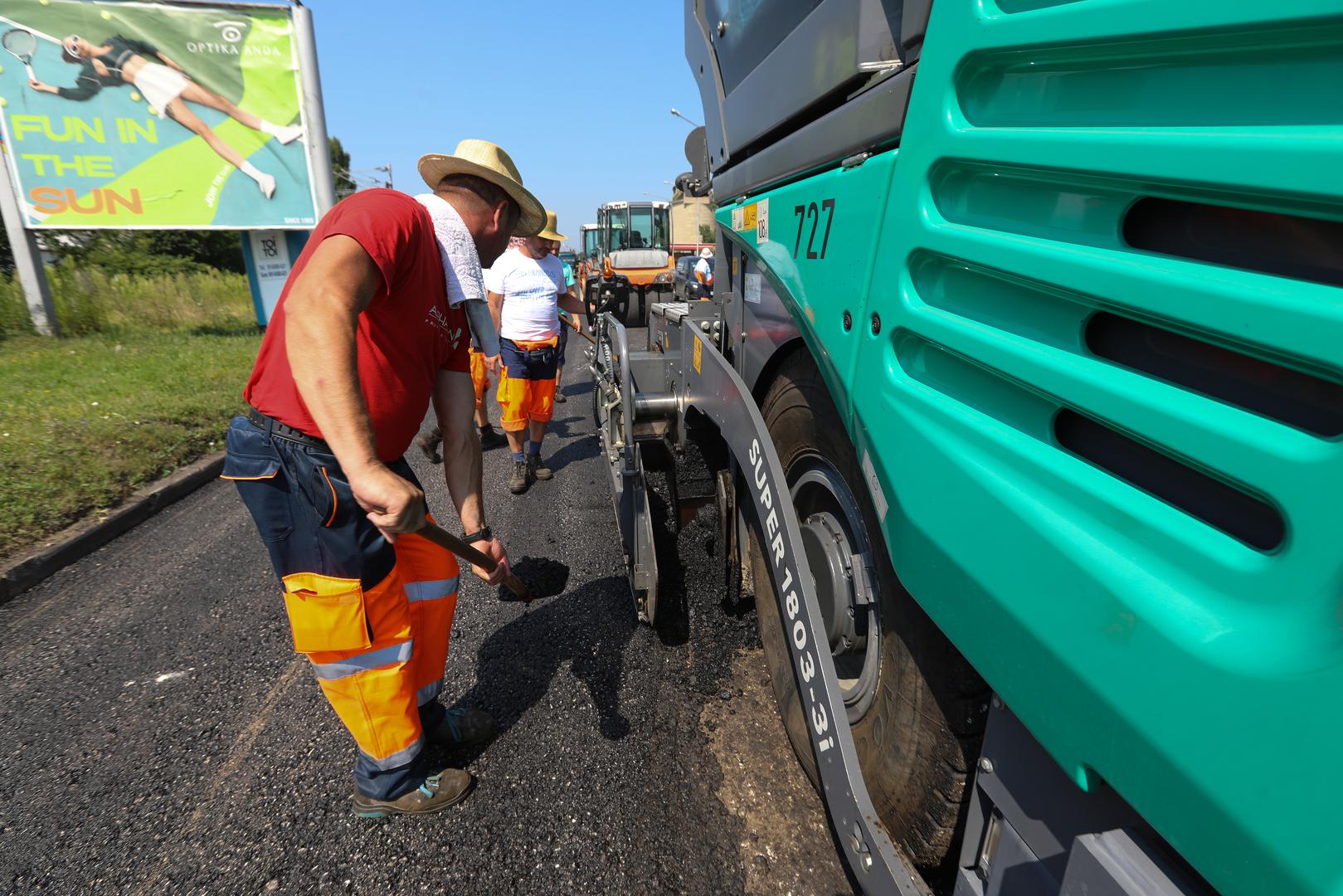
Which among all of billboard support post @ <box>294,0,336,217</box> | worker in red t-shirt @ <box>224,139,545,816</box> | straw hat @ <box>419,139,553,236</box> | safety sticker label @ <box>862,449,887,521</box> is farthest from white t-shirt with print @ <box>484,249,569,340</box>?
billboard support post @ <box>294,0,336,217</box>

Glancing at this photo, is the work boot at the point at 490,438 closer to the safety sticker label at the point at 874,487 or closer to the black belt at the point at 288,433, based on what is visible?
the black belt at the point at 288,433

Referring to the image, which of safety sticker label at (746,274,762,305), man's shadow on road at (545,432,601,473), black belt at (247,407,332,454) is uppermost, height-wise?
safety sticker label at (746,274,762,305)

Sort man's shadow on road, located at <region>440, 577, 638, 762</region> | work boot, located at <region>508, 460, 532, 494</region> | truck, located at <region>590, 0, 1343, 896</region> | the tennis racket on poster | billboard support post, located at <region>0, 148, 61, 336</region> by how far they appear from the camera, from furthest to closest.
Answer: billboard support post, located at <region>0, 148, 61, 336</region> → the tennis racket on poster → work boot, located at <region>508, 460, 532, 494</region> → man's shadow on road, located at <region>440, 577, 638, 762</region> → truck, located at <region>590, 0, 1343, 896</region>

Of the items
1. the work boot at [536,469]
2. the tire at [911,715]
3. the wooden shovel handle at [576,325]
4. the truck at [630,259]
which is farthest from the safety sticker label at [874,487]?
the truck at [630,259]

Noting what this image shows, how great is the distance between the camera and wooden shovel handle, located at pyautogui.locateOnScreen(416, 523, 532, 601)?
1733 millimetres

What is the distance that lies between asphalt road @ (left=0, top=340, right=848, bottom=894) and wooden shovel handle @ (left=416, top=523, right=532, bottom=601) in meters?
0.54

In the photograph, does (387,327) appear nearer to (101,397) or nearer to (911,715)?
(911,715)

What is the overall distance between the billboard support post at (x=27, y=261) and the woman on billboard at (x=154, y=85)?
4.72 ft

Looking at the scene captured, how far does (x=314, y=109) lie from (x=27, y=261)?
4555mm

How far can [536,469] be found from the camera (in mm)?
5000

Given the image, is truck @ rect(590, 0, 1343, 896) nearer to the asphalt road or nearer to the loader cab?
the asphalt road

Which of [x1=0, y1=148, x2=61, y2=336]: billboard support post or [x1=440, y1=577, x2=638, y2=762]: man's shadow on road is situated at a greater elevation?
[x1=0, y1=148, x2=61, y2=336]: billboard support post

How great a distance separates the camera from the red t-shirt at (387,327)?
62.6 inches

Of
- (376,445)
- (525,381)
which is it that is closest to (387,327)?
(376,445)
